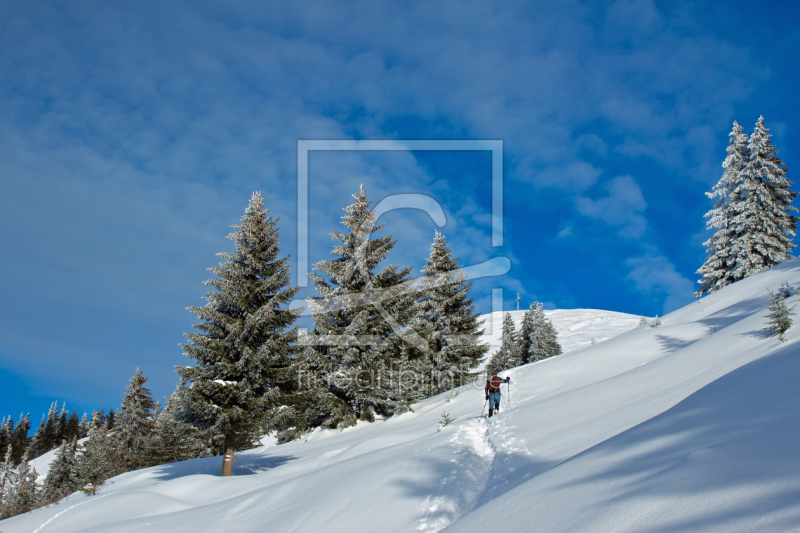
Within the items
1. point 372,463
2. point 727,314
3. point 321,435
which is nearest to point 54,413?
point 321,435

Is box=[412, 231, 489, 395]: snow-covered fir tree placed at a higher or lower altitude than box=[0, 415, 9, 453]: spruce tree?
higher

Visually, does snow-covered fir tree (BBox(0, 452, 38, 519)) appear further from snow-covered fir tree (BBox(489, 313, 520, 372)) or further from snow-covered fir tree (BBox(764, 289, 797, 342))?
snow-covered fir tree (BBox(489, 313, 520, 372))

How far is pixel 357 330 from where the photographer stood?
68.3 ft

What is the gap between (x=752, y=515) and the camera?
262 cm

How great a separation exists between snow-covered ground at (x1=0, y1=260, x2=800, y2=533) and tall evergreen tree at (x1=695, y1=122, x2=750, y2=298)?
37.0 ft

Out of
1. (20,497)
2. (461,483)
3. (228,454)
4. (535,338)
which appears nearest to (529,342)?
(535,338)

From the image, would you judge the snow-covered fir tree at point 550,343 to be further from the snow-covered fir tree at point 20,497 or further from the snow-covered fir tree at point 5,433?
the snow-covered fir tree at point 5,433

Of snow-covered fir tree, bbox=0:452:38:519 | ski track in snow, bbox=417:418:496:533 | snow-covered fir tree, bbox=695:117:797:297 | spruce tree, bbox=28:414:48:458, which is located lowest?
spruce tree, bbox=28:414:48:458

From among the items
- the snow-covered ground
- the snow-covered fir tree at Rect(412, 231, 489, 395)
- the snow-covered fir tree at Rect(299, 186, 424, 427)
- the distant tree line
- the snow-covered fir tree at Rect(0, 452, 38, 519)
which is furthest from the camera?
the distant tree line

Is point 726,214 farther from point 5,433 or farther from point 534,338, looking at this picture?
point 5,433

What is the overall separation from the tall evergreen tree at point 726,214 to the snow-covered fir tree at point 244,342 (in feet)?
95.2

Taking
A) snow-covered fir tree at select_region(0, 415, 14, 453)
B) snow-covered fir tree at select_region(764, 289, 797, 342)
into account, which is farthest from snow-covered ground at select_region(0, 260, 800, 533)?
snow-covered fir tree at select_region(0, 415, 14, 453)

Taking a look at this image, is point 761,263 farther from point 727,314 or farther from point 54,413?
point 54,413

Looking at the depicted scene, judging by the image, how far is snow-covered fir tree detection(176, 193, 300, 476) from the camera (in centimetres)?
1446
